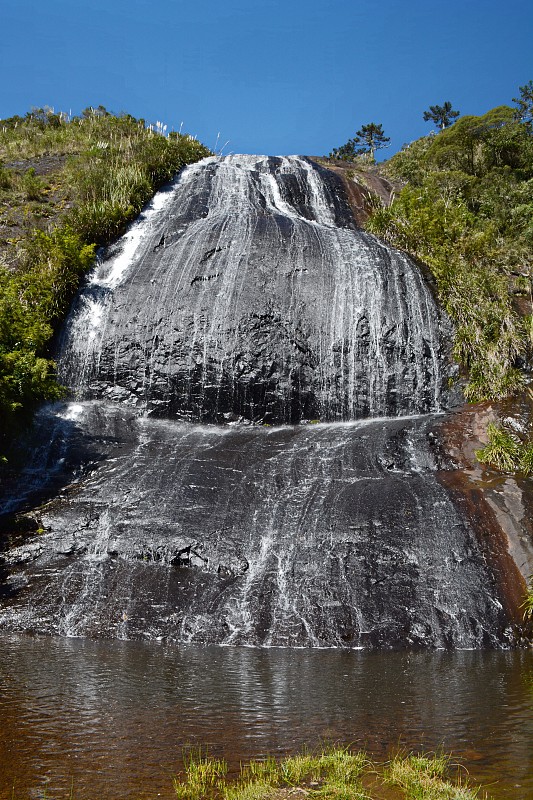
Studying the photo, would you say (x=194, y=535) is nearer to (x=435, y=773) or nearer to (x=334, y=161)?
(x=435, y=773)

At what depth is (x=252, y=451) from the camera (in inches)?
522

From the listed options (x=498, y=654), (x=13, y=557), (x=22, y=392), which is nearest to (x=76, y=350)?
(x=22, y=392)

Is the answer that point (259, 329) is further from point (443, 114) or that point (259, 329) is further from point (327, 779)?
point (443, 114)

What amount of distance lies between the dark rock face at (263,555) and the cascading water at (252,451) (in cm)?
3

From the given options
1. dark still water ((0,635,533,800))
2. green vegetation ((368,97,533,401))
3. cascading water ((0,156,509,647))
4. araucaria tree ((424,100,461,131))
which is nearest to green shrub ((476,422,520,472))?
cascading water ((0,156,509,647))

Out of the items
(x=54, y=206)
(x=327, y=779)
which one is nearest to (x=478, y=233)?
(x=54, y=206)

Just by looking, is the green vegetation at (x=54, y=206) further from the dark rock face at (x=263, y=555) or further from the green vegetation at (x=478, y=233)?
the green vegetation at (x=478, y=233)

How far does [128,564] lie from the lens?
9.92 meters

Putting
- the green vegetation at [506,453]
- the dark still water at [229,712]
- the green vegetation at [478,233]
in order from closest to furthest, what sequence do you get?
1. the dark still water at [229,712]
2. the green vegetation at [506,453]
3. the green vegetation at [478,233]

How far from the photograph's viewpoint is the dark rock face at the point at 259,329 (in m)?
15.7

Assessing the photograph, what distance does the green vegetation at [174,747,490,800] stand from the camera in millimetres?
3732

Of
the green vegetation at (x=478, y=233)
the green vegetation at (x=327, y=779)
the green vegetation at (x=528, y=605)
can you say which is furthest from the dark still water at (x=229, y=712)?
the green vegetation at (x=478, y=233)

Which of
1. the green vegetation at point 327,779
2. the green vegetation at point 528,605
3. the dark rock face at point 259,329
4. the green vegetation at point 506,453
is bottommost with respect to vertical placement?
the green vegetation at point 327,779

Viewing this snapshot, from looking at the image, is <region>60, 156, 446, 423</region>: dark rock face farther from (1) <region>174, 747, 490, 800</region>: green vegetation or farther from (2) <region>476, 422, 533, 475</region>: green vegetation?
(1) <region>174, 747, 490, 800</region>: green vegetation
